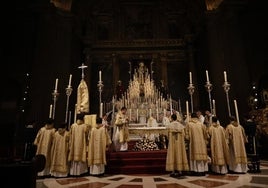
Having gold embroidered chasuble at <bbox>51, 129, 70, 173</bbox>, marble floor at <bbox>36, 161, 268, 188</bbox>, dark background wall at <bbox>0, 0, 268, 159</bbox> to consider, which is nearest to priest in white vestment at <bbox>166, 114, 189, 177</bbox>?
marble floor at <bbox>36, 161, 268, 188</bbox>

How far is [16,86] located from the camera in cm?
1065

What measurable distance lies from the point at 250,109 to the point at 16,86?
11.8 m

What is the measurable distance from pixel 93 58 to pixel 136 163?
10206 millimetres

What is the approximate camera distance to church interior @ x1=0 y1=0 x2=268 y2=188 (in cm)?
977

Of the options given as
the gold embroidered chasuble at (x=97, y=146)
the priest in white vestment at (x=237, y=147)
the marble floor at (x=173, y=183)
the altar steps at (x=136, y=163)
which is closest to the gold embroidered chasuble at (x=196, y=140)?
the marble floor at (x=173, y=183)

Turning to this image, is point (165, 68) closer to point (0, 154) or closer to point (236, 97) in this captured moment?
point (236, 97)

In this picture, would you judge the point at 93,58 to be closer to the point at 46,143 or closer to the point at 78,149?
the point at 46,143

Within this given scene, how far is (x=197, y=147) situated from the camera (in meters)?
5.89

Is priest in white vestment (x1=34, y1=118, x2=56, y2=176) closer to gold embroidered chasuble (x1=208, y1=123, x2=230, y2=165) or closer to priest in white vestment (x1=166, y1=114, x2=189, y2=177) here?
priest in white vestment (x1=166, y1=114, x2=189, y2=177)

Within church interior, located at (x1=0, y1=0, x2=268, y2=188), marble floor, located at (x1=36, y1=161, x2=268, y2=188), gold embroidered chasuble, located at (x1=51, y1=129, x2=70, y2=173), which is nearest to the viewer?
marble floor, located at (x1=36, y1=161, x2=268, y2=188)

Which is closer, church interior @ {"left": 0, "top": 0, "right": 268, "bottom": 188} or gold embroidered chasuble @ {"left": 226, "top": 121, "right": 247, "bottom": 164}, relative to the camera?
gold embroidered chasuble @ {"left": 226, "top": 121, "right": 247, "bottom": 164}

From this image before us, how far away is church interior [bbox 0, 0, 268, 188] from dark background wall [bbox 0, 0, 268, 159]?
50 millimetres

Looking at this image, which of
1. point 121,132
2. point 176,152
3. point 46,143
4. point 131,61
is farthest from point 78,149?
point 131,61

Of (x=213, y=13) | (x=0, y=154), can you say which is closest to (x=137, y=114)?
(x=0, y=154)
